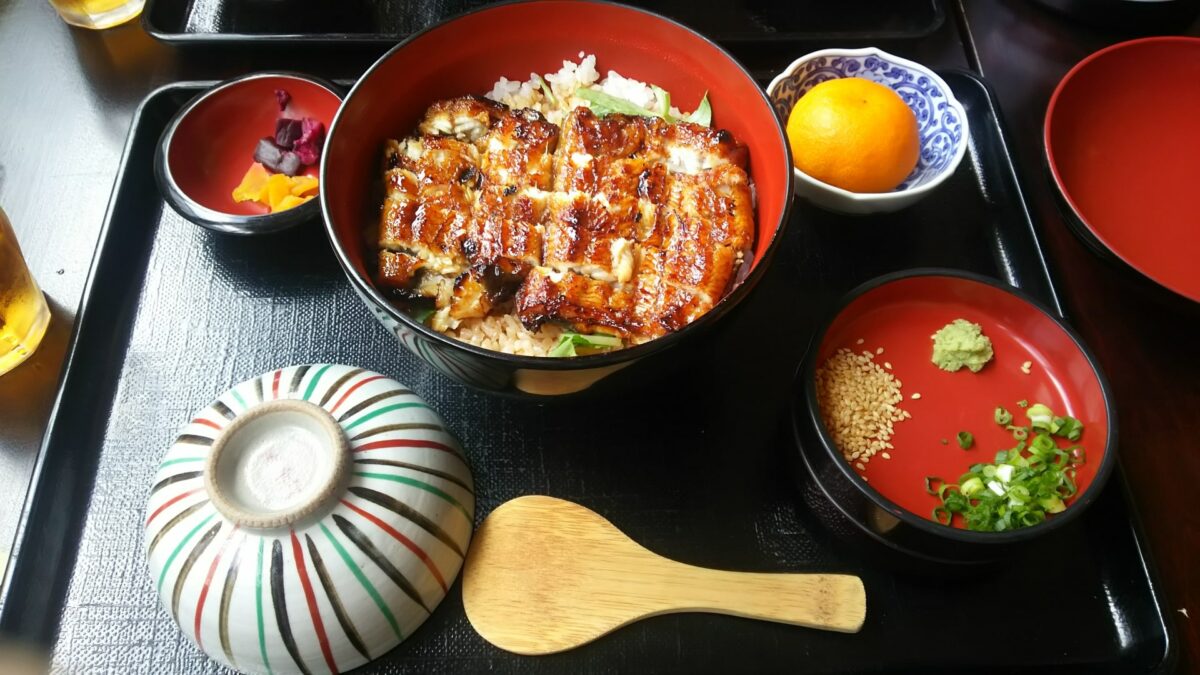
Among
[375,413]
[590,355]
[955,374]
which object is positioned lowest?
[955,374]

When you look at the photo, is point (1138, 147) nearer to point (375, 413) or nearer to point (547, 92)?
point (547, 92)

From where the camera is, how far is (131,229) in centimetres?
159

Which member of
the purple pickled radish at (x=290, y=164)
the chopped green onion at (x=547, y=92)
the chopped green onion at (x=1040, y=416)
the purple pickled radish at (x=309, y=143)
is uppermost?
the chopped green onion at (x=547, y=92)

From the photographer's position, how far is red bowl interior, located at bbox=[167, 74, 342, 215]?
1603 mm

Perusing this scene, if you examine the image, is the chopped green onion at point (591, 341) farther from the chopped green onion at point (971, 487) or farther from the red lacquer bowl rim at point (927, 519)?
the chopped green onion at point (971, 487)

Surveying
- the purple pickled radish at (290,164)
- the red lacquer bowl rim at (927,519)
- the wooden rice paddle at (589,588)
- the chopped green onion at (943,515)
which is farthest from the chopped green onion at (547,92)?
the chopped green onion at (943,515)

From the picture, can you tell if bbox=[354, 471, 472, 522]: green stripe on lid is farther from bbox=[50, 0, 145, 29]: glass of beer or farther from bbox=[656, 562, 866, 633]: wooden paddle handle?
bbox=[50, 0, 145, 29]: glass of beer

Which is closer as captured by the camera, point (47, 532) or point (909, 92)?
point (47, 532)

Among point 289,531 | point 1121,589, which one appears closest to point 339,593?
point 289,531

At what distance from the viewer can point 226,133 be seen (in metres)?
1.67

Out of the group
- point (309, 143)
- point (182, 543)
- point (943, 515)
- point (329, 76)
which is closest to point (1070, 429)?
point (943, 515)

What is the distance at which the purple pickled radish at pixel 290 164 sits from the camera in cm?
161

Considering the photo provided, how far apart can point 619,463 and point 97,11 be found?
1676 mm

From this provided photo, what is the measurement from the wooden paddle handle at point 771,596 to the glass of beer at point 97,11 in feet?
6.04
